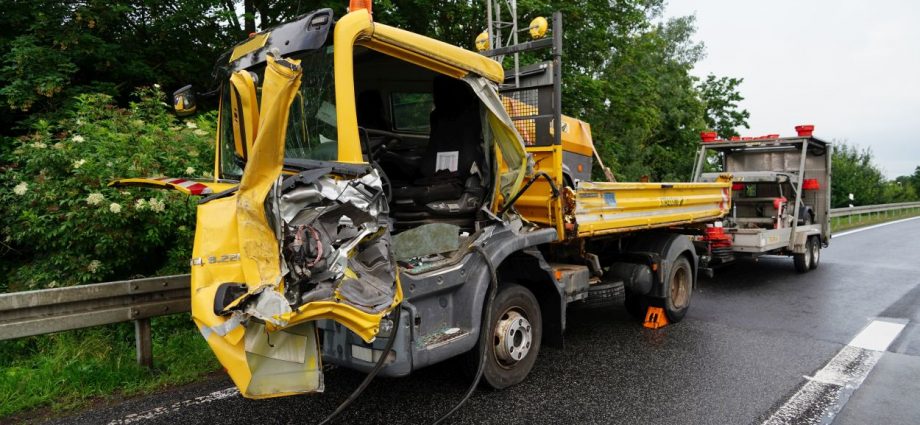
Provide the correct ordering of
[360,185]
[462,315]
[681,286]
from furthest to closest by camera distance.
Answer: [681,286] → [462,315] → [360,185]

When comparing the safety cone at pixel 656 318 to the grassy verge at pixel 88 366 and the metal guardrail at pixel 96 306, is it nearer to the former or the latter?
the grassy verge at pixel 88 366

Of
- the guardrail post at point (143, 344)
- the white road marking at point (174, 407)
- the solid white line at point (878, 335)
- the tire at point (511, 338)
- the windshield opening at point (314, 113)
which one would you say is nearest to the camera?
the windshield opening at point (314, 113)

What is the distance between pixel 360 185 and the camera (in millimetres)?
3033

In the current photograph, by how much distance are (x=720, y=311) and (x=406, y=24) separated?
7.56 metres

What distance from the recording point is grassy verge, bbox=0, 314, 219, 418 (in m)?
4.08

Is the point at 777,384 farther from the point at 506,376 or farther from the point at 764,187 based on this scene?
the point at 764,187

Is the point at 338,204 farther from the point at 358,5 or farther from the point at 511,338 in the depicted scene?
the point at 511,338

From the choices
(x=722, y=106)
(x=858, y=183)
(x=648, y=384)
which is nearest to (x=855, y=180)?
(x=858, y=183)

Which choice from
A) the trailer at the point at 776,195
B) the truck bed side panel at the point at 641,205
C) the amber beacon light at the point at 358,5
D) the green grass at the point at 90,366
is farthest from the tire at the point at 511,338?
the trailer at the point at 776,195

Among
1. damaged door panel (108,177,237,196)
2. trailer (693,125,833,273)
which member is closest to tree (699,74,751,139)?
trailer (693,125,833,273)

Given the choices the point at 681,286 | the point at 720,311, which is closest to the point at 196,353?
the point at 681,286

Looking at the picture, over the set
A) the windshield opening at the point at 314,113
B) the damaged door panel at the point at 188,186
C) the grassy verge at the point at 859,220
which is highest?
the windshield opening at the point at 314,113

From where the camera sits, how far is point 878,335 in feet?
20.0

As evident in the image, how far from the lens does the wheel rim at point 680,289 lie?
677 cm
